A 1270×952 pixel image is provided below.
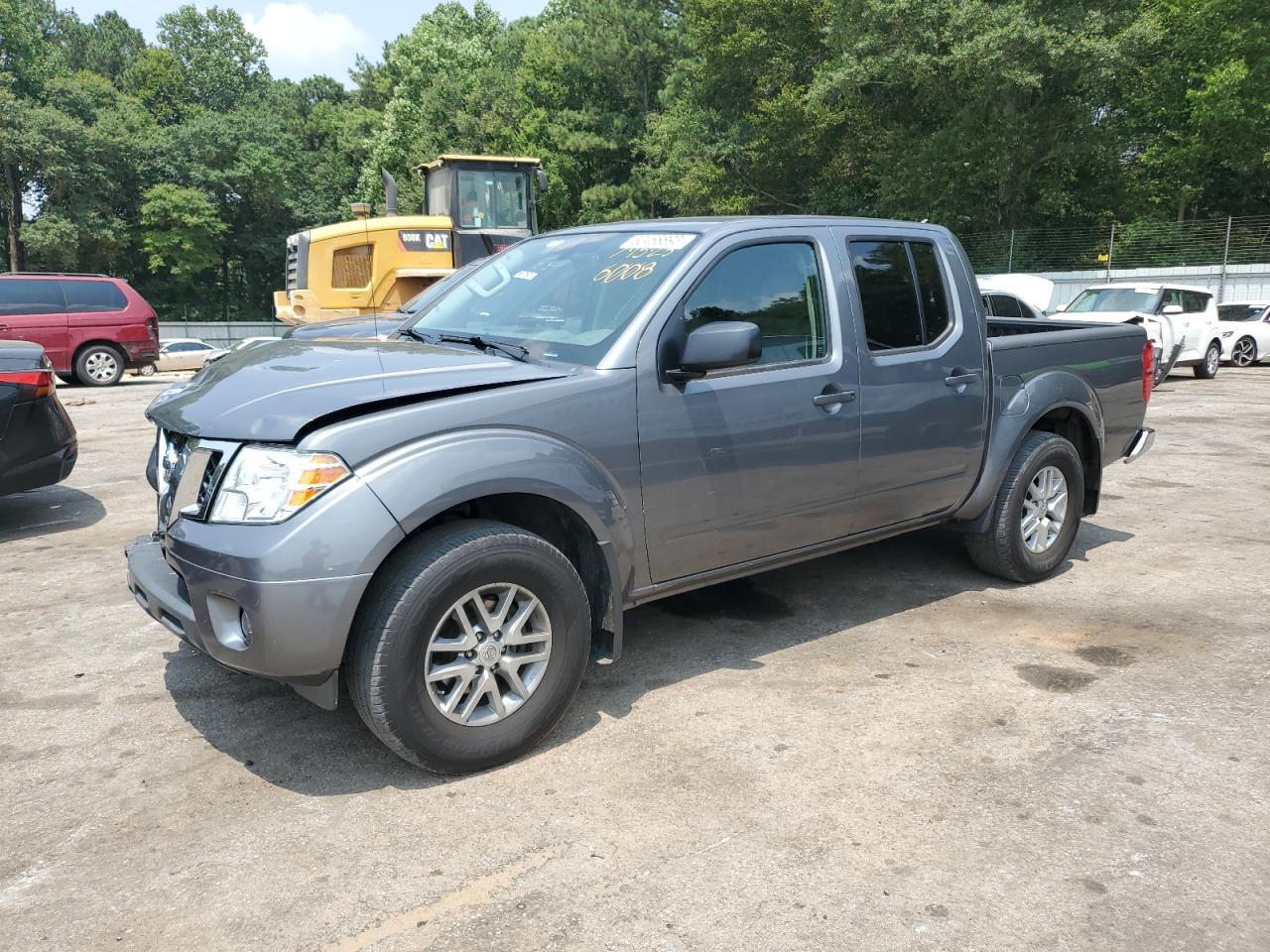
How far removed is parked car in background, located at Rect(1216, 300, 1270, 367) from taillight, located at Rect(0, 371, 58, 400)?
21.6 metres

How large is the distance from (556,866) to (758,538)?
1710 millimetres

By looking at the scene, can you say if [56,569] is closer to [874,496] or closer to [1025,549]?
[874,496]

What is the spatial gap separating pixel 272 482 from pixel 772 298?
2.19 m

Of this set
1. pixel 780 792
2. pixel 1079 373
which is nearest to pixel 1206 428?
pixel 1079 373

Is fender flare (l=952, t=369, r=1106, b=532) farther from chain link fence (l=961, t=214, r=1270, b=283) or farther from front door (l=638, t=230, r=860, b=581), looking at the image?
chain link fence (l=961, t=214, r=1270, b=283)

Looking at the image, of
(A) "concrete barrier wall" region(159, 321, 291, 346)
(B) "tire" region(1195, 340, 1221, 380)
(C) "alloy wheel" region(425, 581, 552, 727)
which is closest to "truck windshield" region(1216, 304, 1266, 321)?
(B) "tire" region(1195, 340, 1221, 380)

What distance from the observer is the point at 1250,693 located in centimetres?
404

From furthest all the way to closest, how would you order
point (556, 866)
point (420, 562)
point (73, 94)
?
point (73, 94) < point (420, 562) < point (556, 866)

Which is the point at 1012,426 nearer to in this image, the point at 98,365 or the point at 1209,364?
the point at 98,365

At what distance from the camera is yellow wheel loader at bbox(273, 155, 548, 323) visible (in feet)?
49.1

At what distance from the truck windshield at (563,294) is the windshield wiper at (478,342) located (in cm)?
4

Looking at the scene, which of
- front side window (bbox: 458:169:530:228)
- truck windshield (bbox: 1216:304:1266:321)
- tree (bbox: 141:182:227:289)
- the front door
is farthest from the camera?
tree (bbox: 141:182:227:289)

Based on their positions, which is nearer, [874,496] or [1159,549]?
[874,496]

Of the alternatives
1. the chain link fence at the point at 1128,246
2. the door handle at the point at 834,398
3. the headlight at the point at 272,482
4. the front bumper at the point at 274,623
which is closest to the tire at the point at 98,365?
the front bumper at the point at 274,623
